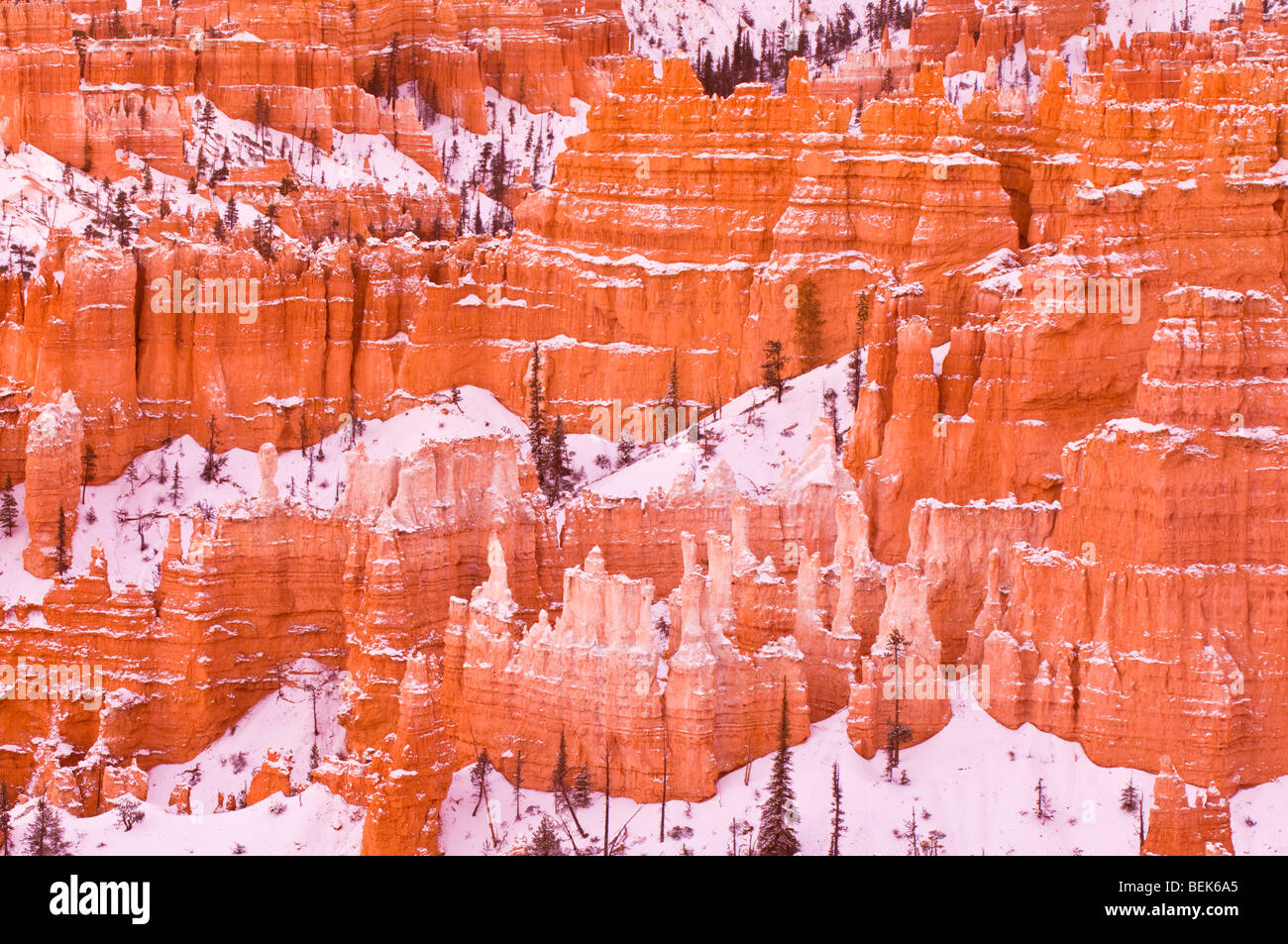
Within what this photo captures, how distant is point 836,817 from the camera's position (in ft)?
202

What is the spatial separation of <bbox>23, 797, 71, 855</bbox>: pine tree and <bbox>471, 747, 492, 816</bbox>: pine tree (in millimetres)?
9302

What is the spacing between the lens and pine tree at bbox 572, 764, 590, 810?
64688mm

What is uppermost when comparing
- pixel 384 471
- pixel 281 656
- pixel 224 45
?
pixel 224 45

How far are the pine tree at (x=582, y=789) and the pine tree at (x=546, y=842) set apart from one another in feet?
6.51

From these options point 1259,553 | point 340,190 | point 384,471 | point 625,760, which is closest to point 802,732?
point 625,760

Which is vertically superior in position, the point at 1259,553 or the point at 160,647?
the point at 1259,553

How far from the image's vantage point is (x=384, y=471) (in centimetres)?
7644

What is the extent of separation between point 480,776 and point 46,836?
1002 cm

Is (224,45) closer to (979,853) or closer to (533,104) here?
(533,104)

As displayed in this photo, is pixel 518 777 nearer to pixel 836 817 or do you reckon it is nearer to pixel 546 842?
pixel 546 842

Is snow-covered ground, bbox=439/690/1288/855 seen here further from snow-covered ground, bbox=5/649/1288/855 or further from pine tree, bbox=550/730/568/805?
pine tree, bbox=550/730/568/805

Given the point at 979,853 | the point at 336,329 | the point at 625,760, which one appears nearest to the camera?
the point at 979,853
